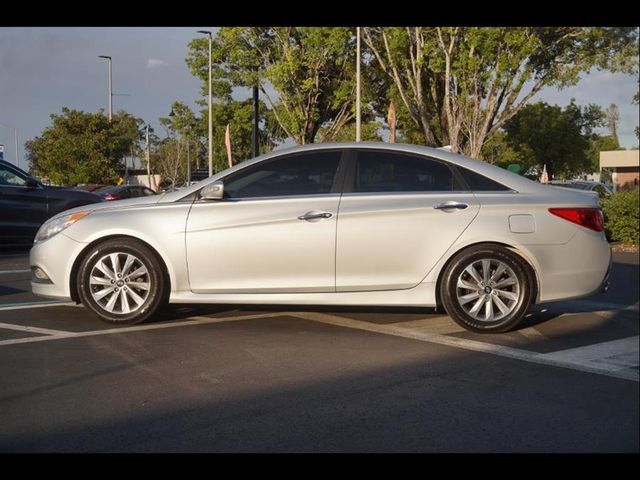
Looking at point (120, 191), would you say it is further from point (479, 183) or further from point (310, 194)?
point (479, 183)

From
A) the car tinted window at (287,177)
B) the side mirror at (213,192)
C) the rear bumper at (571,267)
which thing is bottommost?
the rear bumper at (571,267)

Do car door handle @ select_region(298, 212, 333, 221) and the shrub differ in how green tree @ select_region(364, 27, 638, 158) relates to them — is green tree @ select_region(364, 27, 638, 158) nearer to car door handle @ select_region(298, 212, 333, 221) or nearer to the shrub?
the shrub

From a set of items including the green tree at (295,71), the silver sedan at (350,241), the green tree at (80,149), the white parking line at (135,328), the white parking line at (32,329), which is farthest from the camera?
the green tree at (80,149)

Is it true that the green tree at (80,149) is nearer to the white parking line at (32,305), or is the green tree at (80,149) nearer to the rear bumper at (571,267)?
the white parking line at (32,305)

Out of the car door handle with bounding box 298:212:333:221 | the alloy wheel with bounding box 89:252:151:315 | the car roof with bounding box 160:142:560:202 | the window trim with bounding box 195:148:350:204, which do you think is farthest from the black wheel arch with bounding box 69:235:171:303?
the car door handle with bounding box 298:212:333:221

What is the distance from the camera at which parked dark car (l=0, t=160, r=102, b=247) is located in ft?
41.1

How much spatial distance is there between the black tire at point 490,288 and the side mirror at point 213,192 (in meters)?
2.16

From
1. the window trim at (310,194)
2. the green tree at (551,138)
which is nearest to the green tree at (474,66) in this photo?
the green tree at (551,138)

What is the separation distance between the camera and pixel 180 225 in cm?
623

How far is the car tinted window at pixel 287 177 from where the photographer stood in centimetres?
634

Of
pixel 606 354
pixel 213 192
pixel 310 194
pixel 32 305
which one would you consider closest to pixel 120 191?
pixel 32 305

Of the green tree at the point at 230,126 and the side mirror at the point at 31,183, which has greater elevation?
the green tree at the point at 230,126
